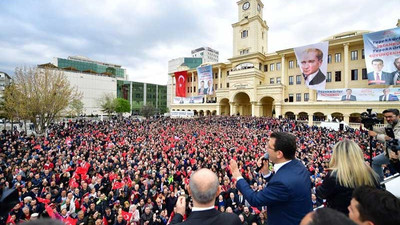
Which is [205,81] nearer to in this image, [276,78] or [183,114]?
[183,114]

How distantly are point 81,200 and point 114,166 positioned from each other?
3.72 m

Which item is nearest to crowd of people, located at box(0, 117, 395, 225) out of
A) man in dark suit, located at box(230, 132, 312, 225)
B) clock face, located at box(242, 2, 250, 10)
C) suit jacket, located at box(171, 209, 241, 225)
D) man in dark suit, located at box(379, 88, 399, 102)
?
man in dark suit, located at box(230, 132, 312, 225)

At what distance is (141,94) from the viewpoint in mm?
83625

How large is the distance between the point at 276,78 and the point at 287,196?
4126 centimetres

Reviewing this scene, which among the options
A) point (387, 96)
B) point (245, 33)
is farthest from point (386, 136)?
point (245, 33)

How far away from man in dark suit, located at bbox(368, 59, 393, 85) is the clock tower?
21493mm

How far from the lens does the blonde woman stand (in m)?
2.09

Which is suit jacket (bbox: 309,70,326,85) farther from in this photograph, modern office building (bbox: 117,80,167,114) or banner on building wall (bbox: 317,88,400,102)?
modern office building (bbox: 117,80,167,114)

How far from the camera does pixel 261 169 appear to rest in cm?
264

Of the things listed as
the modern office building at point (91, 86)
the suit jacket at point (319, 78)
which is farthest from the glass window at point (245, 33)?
the modern office building at point (91, 86)

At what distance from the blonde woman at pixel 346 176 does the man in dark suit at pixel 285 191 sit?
404 millimetres

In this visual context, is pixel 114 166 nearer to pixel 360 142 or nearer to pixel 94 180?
pixel 94 180

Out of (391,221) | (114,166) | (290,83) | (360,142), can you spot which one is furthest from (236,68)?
(391,221)

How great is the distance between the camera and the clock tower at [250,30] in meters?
41.6
